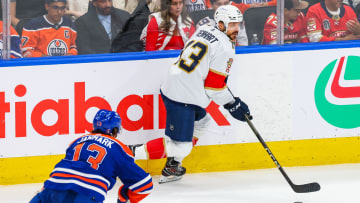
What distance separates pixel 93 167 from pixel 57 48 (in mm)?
1663

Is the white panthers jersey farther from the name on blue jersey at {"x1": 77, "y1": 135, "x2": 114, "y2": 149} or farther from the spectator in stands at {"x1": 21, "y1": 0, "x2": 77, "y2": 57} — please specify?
the name on blue jersey at {"x1": 77, "y1": 135, "x2": 114, "y2": 149}

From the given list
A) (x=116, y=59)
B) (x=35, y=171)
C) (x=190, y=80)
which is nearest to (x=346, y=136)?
(x=190, y=80)

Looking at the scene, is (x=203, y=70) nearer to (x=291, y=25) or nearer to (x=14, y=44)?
(x=291, y=25)

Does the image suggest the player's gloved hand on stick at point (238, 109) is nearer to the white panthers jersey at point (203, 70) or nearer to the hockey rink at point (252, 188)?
the white panthers jersey at point (203, 70)

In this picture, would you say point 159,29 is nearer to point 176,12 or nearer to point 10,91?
point 176,12

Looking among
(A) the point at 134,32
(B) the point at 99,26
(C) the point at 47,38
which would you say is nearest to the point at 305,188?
(A) the point at 134,32

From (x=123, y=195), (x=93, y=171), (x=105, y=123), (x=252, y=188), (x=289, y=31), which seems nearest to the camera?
(x=93, y=171)

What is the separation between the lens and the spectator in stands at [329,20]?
19.2 feet

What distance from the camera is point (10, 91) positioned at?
5.36 meters

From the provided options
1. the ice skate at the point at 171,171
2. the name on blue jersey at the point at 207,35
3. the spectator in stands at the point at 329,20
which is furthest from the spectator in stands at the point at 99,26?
the spectator in stands at the point at 329,20

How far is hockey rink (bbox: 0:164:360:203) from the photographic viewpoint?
5301 millimetres

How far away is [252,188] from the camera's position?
217 inches

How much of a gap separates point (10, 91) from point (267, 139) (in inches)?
69.7

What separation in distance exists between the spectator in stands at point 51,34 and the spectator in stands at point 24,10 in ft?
0.10
